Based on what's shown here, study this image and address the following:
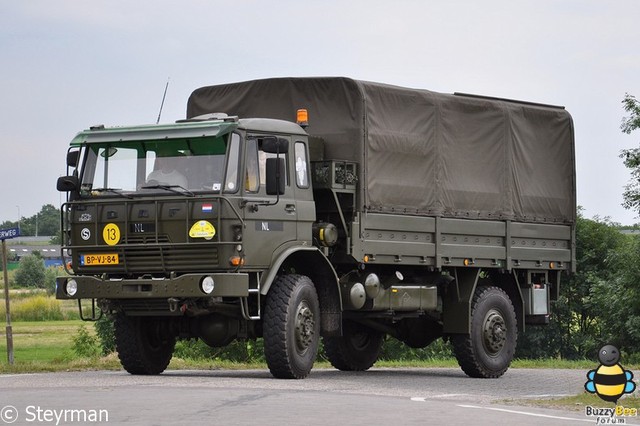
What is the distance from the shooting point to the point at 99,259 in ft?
63.3

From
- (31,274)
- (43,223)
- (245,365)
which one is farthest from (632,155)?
→ (43,223)

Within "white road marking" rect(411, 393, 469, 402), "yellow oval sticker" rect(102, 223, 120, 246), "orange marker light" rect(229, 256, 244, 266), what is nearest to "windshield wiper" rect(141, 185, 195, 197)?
"yellow oval sticker" rect(102, 223, 120, 246)

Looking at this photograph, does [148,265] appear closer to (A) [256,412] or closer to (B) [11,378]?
(B) [11,378]

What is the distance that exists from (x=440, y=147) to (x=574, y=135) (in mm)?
3790

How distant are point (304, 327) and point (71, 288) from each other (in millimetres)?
3202

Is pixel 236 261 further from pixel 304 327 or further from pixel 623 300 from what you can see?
pixel 623 300

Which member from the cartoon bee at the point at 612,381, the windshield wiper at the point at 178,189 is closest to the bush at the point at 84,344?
the windshield wiper at the point at 178,189

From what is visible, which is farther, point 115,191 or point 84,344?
point 84,344

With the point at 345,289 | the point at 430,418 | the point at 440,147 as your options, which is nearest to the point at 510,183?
the point at 440,147

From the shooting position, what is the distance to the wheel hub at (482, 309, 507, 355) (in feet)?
75.7

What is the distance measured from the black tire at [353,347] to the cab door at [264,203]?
17.2 feet

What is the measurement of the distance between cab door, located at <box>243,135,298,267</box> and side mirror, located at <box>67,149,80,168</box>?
2.52 metres

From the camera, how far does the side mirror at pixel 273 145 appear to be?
18.7 m

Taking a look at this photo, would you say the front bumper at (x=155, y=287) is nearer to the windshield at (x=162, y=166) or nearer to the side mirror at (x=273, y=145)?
the windshield at (x=162, y=166)
